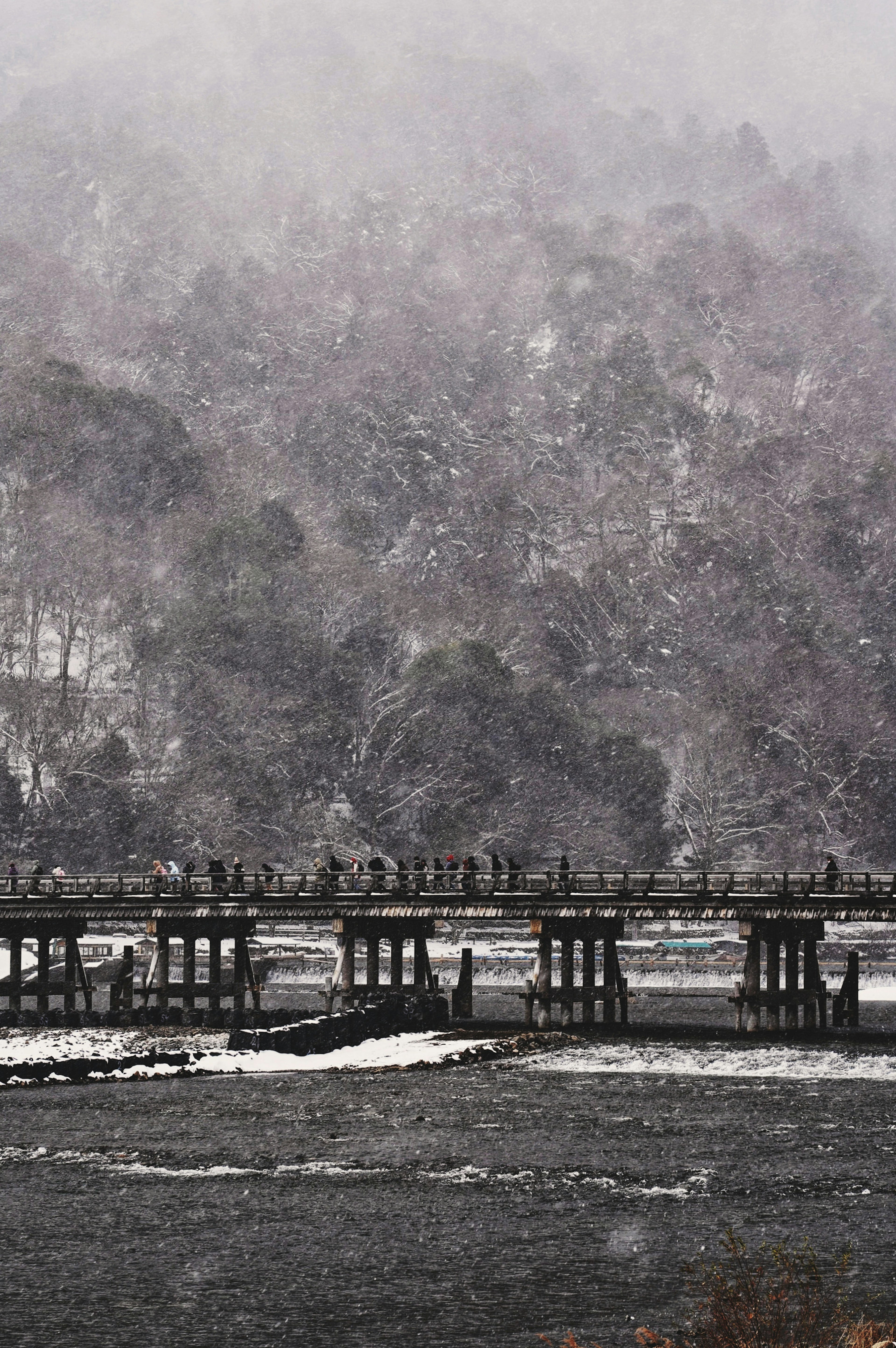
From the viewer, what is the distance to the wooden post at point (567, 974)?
6606cm

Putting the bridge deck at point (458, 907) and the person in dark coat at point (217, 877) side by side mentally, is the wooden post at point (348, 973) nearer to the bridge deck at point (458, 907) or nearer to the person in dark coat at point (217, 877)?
the bridge deck at point (458, 907)

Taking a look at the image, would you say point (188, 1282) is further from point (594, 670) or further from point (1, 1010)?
point (594, 670)

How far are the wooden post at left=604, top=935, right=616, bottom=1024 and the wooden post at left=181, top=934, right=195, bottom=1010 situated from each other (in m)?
14.7

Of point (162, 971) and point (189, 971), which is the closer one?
point (162, 971)

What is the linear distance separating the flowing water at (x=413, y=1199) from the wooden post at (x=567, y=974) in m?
13.6

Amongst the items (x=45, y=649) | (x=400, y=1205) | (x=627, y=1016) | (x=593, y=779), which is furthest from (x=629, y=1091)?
(x=45, y=649)

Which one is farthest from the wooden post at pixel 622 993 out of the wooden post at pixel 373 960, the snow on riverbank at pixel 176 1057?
the wooden post at pixel 373 960

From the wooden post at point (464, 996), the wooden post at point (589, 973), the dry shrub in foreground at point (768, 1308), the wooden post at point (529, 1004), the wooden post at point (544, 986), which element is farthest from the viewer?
the wooden post at point (464, 996)

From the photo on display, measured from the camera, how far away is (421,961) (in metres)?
69.7

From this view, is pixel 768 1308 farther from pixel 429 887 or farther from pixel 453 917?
pixel 429 887

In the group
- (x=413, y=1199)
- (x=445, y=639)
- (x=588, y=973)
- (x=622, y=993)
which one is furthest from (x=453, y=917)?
(x=445, y=639)

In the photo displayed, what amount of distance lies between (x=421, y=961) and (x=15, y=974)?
1670cm

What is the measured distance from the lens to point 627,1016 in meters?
76.6

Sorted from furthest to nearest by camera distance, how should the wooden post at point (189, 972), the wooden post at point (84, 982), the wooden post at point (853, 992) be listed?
the wooden post at point (84, 982), the wooden post at point (853, 992), the wooden post at point (189, 972)
